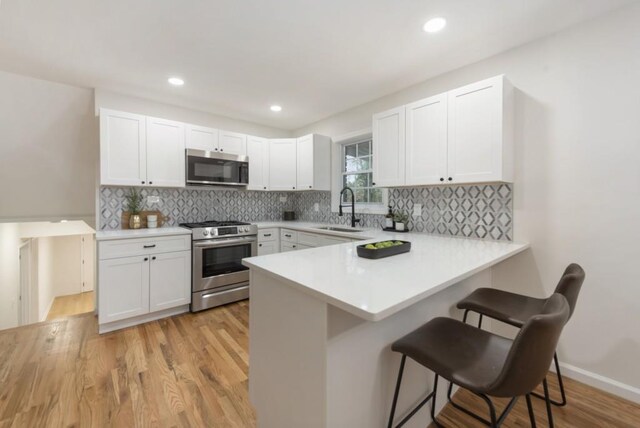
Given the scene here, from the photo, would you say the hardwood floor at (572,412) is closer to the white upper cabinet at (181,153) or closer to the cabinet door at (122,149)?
the white upper cabinet at (181,153)

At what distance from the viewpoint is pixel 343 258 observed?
1.59m

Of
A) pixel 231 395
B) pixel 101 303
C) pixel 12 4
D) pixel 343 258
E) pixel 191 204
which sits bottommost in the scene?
pixel 231 395

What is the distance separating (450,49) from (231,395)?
3.05 meters

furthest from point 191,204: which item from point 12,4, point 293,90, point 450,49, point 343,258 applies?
point 450,49

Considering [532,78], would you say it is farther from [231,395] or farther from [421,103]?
[231,395]

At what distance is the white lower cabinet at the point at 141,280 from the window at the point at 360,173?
2.21 meters

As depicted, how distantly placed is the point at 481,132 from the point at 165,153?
10.6 feet

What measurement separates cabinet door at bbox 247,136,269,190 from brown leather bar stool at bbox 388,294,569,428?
315 centimetres

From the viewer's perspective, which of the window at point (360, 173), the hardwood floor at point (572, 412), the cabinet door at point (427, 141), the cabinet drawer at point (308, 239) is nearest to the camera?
the hardwood floor at point (572, 412)

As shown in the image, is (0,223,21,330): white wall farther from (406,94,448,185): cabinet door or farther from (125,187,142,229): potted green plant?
(406,94,448,185): cabinet door

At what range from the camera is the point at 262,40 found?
212 cm

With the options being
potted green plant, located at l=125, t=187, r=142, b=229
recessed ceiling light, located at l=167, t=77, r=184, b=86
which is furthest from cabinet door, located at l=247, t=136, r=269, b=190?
potted green plant, located at l=125, t=187, r=142, b=229

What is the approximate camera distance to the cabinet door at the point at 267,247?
3.67 metres

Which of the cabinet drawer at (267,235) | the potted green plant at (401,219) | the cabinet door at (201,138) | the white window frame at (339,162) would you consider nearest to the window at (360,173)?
the white window frame at (339,162)
